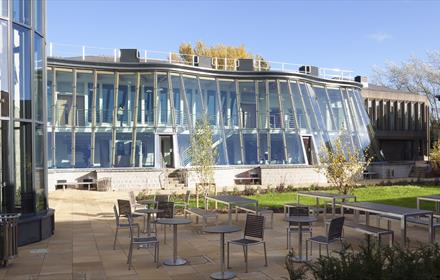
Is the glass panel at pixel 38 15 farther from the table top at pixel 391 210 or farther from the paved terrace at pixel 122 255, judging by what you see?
the table top at pixel 391 210

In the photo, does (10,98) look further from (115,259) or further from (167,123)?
(167,123)

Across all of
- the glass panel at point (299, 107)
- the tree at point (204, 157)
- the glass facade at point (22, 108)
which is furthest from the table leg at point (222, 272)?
the glass panel at point (299, 107)

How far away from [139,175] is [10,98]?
1465 cm

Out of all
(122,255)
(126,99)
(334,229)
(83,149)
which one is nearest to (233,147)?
(126,99)

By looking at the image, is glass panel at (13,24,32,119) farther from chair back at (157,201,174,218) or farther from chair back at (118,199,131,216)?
chair back at (157,201,174,218)

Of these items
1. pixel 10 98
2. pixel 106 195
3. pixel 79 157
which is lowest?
pixel 106 195

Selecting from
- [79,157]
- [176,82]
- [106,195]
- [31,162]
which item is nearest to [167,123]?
[176,82]

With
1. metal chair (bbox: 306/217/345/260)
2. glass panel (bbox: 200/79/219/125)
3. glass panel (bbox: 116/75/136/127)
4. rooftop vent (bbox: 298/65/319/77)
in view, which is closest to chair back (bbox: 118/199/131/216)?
metal chair (bbox: 306/217/345/260)

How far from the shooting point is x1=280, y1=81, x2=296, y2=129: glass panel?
29.9 m

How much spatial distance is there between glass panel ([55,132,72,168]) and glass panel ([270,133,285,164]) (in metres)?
12.3

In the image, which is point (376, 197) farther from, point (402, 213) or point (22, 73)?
point (22, 73)

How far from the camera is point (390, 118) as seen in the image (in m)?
40.9

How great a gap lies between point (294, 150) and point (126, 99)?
442 inches

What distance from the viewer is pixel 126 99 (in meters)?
27.5
